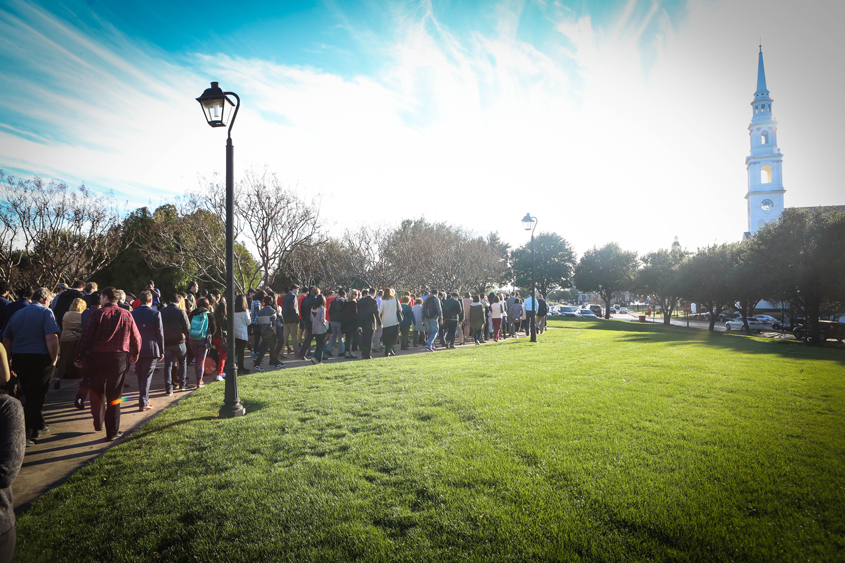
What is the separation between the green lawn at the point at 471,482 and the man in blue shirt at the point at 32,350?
5.27ft

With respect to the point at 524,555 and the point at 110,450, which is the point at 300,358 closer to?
the point at 110,450

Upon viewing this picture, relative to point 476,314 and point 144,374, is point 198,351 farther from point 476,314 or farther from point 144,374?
point 476,314

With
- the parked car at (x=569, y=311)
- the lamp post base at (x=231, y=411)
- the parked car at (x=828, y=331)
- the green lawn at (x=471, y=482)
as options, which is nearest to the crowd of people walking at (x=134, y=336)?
the green lawn at (x=471, y=482)

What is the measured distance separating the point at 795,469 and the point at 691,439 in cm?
95

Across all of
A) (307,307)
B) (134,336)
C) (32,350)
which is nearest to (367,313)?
(307,307)

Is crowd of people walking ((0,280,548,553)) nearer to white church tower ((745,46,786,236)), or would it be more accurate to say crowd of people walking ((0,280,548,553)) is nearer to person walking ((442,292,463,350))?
person walking ((442,292,463,350))

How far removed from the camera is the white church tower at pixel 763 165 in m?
83.0

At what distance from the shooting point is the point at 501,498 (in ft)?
11.7

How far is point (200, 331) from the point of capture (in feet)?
28.5

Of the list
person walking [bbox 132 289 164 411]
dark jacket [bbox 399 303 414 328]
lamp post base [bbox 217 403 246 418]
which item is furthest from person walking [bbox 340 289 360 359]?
lamp post base [bbox 217 403 246 418]

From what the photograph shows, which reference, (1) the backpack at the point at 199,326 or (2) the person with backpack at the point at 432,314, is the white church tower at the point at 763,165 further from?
(1) the backpack at the point at 199,326

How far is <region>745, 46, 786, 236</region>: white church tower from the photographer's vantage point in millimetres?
83000

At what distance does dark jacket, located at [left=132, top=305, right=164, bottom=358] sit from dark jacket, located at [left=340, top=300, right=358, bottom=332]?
5224 mm

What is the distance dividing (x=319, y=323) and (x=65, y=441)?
21.3 feet
